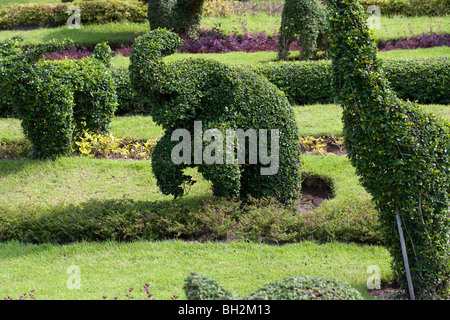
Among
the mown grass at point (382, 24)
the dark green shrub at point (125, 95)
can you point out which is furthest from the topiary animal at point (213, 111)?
the mown grass at point (382, 24)

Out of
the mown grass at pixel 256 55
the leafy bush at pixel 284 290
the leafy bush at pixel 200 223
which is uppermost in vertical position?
the mown grass at pixel 256 55

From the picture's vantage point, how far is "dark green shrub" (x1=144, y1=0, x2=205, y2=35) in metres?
15.6

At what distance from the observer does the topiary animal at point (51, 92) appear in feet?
29.5

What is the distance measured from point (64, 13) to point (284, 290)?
1674 cm

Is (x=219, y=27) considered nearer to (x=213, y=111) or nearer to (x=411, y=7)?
(x=411, y=7)

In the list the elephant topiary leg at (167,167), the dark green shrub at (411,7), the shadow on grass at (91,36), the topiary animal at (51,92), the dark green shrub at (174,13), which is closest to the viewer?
the elephant topiary leg at (167,167)

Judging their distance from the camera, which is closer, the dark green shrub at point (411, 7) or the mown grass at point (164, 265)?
the mown grass at point (164, 265)

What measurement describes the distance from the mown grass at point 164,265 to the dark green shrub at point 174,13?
393 inches

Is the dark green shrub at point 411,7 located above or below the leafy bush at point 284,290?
above

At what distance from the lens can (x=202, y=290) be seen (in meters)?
3.98

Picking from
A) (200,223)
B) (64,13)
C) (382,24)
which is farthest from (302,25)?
(64,13)

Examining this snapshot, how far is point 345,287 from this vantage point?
451 cm

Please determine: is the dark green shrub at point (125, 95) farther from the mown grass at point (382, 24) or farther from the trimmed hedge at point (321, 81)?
Result: the mown grass at point (382, 24)
